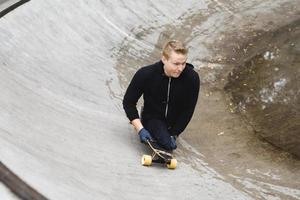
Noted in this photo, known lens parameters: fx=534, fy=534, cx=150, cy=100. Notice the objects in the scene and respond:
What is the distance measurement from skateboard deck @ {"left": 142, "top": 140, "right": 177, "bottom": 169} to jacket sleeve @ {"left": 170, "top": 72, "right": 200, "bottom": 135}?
0.33m

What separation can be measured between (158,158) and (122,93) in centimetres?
187

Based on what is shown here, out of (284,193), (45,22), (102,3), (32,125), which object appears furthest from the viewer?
(102,3)

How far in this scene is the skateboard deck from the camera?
5395mm

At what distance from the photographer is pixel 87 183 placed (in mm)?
4582

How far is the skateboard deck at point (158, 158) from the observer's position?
5395 mm

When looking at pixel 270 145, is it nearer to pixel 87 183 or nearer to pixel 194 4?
pixel 87 183

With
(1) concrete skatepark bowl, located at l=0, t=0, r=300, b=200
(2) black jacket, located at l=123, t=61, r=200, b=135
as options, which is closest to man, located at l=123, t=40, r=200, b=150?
(2) black jacket, located at l=123, t=61, r=200, b=135

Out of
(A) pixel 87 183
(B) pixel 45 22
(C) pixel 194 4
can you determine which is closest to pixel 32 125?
(A) pixel 87 183

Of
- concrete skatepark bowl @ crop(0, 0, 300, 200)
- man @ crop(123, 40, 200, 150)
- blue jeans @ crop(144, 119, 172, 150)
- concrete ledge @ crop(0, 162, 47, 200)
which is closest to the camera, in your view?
concrete ledge @ crop(0, 162, 47, 200)

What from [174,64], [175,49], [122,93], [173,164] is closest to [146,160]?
[173,164]

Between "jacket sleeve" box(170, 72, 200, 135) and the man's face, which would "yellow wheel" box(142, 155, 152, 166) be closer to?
"jacket sleeve" box(170, 72, 200, 135)

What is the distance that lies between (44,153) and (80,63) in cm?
287

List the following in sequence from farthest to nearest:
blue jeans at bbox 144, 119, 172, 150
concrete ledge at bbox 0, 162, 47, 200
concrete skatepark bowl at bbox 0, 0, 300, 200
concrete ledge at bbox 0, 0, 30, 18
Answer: concrete ledge at bbox 0, 0, 30, 18 < blue jeans at bbox 144, 119, 172, 150 < concrete skatepark bowl at bbox 0, 0, 300, 200 < concrete ledge at bbox 0, 162, 47, 200

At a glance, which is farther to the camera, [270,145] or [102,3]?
[102,3]
